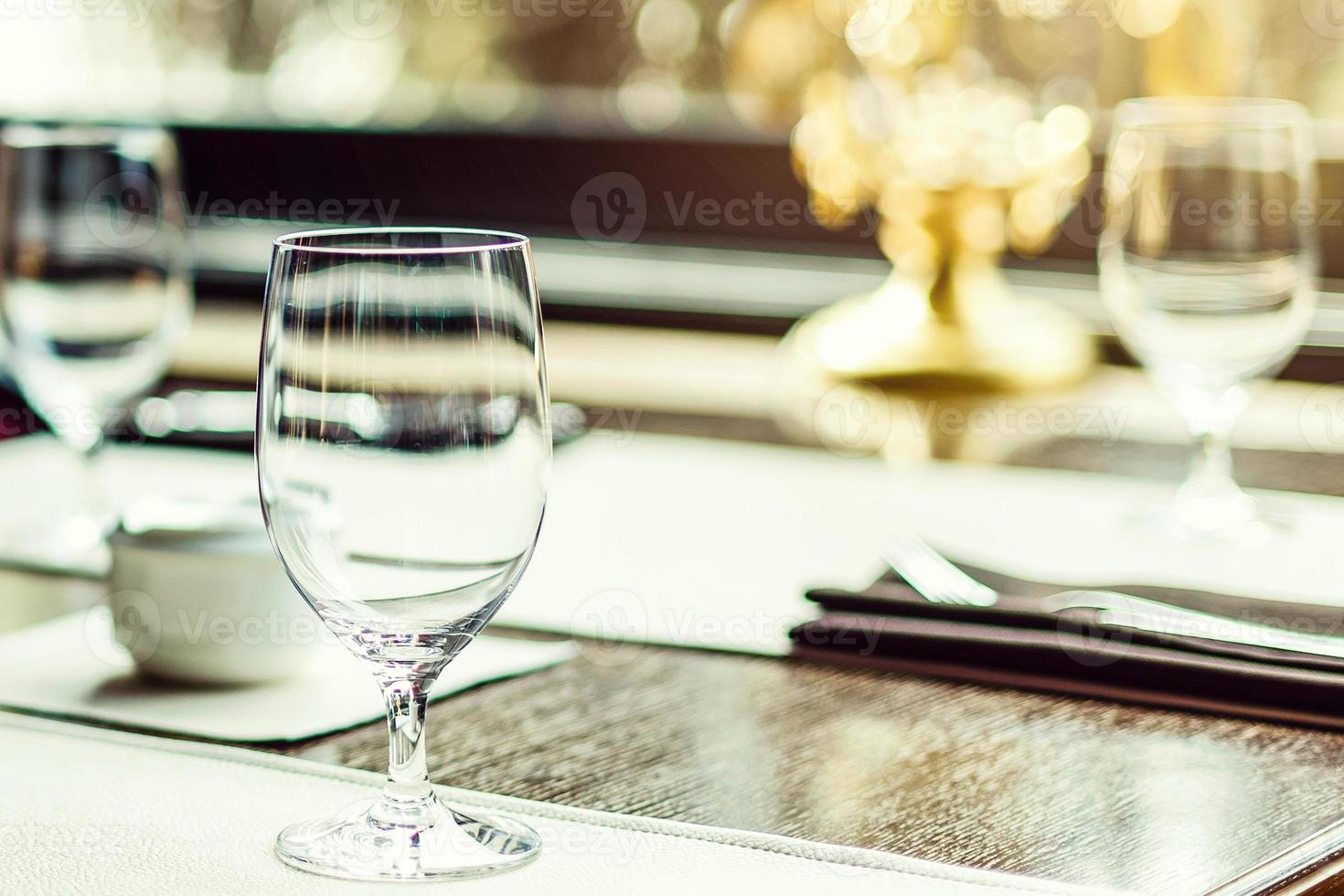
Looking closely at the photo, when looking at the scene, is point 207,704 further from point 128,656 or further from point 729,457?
point 729,457

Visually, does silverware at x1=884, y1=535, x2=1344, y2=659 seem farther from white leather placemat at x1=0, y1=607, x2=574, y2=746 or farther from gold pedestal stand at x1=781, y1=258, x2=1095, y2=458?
gold pedestal stand at x1=781, y1=258, x2=1095, y2=458

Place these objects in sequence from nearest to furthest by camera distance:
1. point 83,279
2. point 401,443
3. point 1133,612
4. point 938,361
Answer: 1. point 401,443
2. point 1133,612
3. point 83,279
4. point 938,361

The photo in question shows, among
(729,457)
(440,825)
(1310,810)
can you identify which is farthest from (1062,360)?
(440,825)

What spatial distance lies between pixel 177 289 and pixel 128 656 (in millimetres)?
308

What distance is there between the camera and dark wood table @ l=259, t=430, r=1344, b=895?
54cm

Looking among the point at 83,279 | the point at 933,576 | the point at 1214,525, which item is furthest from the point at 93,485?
the point at 1214,525

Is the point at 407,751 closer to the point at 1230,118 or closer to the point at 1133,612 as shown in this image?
→ the point at 1133,612

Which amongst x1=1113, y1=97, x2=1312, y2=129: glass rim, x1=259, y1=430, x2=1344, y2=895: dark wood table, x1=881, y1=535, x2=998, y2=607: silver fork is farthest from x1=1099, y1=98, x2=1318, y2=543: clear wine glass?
x1=259, y1=430, x2=1344, y2=895: dark wood table

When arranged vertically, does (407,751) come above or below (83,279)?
below

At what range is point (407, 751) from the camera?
513mm

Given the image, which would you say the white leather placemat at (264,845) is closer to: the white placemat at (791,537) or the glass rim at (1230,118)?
the white placemat at (791,537)

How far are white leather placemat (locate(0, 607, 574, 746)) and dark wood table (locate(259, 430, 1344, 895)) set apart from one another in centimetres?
2

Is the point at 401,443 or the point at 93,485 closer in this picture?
the point at 401,443

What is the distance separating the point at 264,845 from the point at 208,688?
18 cm
